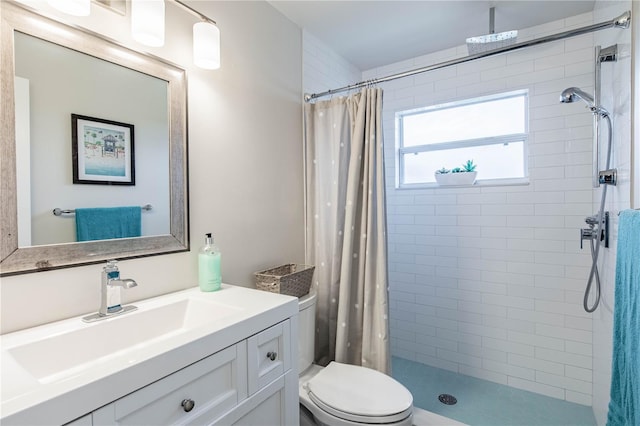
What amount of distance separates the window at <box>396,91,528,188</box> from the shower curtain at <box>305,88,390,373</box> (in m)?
0.91

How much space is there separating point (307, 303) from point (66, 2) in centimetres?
153

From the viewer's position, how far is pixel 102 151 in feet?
3.92

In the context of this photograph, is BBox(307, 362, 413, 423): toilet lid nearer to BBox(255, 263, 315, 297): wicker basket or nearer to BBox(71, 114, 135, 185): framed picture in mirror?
BBox(255, 263, 315, 297): wicker basket

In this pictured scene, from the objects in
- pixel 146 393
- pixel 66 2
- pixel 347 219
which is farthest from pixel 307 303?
pixel 66 2

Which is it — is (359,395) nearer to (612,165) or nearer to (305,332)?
(305,332)

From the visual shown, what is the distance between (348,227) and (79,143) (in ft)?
4.41

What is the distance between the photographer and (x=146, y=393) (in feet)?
2.57

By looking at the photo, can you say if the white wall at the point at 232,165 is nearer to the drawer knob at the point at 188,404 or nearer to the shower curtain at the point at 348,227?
the shower curtain at the point at 348,227

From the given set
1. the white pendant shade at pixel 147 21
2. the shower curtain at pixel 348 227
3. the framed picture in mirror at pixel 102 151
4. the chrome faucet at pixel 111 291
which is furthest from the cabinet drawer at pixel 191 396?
the white pendant shade at pixel 147 21

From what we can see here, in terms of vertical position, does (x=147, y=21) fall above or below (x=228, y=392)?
above

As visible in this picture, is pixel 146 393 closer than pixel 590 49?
Yes

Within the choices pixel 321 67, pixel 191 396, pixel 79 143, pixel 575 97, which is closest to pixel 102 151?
pixel 79 143

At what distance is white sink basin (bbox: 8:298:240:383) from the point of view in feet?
2.95

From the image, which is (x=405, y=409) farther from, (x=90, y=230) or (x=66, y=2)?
(x=66, y=2)
